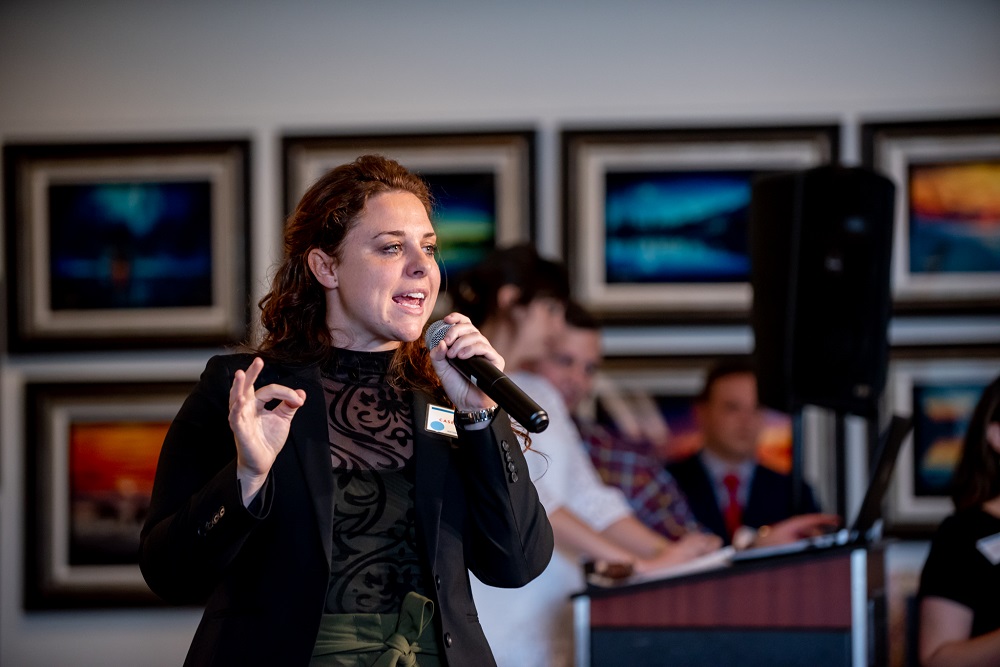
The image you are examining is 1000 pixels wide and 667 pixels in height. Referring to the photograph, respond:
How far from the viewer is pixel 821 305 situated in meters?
2.78

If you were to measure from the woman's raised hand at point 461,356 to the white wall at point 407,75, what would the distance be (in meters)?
2.46

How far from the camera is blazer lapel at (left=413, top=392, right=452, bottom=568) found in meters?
1.57

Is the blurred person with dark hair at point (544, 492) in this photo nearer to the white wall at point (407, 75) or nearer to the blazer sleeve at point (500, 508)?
the white wall at point (407, 75)

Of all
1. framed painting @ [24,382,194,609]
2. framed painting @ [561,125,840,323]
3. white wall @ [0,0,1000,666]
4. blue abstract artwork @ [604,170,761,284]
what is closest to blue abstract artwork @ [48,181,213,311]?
white wall @ [0,0,1000,666]

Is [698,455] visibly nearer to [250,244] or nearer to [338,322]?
[250,244]

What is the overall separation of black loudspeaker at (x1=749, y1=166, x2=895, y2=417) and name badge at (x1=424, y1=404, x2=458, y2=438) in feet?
4.45

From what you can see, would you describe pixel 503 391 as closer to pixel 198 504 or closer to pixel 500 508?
pixel 500 508

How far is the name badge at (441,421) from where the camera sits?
166cm

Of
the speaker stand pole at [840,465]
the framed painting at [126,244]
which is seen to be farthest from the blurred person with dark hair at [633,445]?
the framed painting at [126,244]

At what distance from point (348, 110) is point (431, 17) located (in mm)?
466

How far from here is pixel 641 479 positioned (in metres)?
3.85

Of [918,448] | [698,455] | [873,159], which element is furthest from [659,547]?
[873,159]

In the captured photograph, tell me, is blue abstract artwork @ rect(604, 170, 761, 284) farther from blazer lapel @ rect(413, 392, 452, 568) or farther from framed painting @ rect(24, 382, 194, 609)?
blazer lapel @ rect(413, 392, 452, 568)

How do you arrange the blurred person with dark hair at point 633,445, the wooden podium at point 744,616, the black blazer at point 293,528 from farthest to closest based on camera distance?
the blurred person with dark hair at point 633,445, the wooden podium at point 744,616, the black blazer at point 293,528
